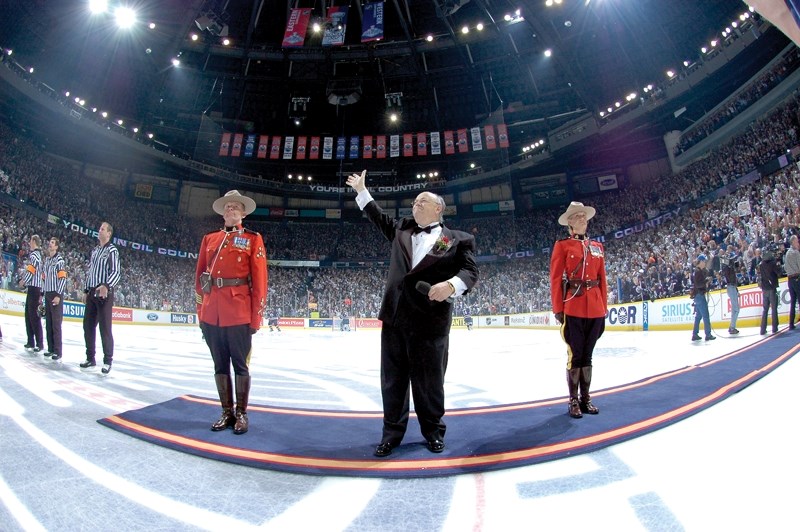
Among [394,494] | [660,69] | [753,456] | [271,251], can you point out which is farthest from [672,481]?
[271,251]

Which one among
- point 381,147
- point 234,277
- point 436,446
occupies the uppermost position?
point 381,147

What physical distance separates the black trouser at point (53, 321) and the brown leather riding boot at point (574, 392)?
700 centimetres

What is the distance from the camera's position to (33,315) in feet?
21.8

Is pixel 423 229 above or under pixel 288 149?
under

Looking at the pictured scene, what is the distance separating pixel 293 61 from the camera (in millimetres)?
25938

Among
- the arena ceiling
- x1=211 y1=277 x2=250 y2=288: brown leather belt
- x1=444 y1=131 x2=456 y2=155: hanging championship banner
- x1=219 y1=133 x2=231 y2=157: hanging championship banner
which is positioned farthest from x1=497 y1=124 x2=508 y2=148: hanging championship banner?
x1=211 y1=277 x2=250 y2=288: brown leather belt

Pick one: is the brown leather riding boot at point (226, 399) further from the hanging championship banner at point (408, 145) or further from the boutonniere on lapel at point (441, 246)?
the hanging championship banner at point (408, 145)

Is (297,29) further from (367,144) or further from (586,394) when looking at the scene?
(586,394)

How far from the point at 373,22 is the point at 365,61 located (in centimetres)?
714

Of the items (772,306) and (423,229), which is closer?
(423,229)

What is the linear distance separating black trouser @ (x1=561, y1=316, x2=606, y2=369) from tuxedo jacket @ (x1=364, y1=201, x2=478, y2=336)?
1.26m

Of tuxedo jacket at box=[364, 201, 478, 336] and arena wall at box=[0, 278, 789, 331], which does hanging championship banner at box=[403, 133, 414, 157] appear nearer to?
arena wall at box=[0, 278, 789, 331]

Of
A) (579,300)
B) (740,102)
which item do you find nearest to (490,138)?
(740,102)

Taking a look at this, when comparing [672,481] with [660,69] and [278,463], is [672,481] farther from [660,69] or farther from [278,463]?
[660,69]
